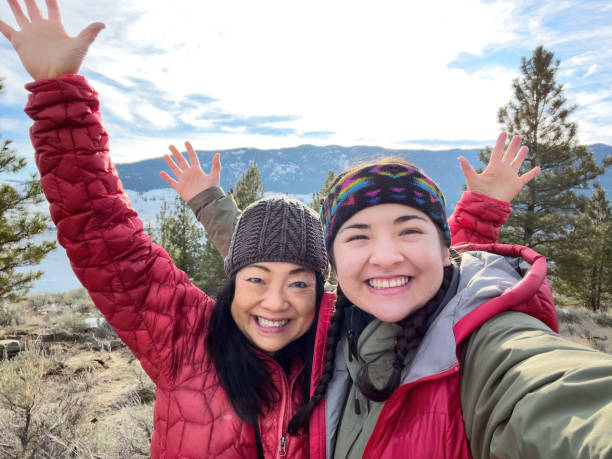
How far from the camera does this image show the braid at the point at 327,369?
1467mm

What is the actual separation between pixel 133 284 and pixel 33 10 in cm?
126

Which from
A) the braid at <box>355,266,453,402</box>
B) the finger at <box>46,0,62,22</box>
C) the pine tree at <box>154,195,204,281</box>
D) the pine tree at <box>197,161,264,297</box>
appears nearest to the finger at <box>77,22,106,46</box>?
the finger at <box>46,0,62,22</box>

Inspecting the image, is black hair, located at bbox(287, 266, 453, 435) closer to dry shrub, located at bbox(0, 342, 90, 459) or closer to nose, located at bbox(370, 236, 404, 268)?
nose, located at bbox(370, 236, 404, 268)

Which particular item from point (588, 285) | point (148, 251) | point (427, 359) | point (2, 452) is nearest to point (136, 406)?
point (2, 452)

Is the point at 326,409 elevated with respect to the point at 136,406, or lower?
elevated

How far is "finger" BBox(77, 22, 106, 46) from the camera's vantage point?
→ 150 centimetres

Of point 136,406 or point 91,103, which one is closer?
point 91,103

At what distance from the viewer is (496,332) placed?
1.04 m

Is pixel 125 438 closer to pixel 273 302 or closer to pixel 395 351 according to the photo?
pixel 273 302

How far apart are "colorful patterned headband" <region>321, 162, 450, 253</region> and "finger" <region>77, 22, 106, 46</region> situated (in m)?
1.28

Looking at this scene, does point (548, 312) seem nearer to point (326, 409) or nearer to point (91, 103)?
point (326, 409)

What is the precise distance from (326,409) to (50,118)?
1.70 m

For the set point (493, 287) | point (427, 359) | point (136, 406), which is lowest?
point (136, 406)

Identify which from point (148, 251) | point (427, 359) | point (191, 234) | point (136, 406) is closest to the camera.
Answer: point (427, 359)
